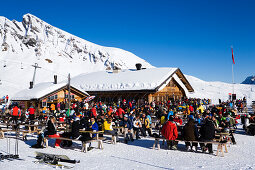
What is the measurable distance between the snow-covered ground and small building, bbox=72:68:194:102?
14985 mm

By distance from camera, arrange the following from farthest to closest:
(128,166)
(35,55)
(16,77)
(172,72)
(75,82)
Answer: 1. (35,55)
2. (16,77)
3. (75,82)
4. (172,72)
5. (128,166)

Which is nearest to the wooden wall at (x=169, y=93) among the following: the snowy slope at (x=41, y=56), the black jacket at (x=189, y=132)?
the black jacket at (x=189, y=132)

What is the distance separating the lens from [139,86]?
83.9ft

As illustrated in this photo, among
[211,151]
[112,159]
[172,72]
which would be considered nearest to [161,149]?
[211,151]

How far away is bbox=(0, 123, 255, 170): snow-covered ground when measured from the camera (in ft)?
22.6

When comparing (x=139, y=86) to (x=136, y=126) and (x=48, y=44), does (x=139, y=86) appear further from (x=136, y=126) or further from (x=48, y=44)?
(x=48, y=44)

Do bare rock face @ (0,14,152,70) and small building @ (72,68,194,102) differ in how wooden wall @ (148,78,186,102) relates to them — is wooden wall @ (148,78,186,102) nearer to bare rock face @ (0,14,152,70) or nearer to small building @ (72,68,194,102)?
small building @ (72,68,194,102)

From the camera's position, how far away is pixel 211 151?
866 cm

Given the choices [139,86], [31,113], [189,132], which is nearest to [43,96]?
[31,113]

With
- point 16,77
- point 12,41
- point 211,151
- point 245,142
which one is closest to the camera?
point 211,151

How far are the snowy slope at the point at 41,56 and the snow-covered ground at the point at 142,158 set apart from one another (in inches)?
1631

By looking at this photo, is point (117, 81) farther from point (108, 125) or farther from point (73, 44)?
point (73, 44)

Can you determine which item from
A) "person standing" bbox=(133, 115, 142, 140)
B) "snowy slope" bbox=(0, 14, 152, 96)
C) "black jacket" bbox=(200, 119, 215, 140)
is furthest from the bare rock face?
"black jacket" bbox=(200, 119, 215, 140)

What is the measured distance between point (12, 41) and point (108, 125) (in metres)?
108
